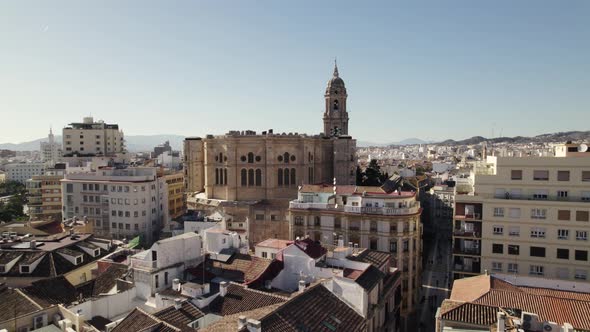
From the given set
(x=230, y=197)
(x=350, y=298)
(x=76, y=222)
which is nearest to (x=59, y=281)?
(x=350, y=298)

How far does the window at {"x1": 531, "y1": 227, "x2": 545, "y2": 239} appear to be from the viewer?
117 ft

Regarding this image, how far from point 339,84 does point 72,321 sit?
6599 cm

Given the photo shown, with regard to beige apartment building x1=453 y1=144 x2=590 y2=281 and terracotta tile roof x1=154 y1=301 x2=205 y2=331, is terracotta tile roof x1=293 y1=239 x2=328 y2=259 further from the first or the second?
beige apartment building x1=453 y1=144 x2=590 y2=281

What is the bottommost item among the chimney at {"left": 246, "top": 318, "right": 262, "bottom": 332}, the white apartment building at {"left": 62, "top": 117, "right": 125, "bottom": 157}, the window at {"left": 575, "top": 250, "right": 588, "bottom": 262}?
the window at {"left": 575, "top": 250, "right": 588, "bottom": 262}

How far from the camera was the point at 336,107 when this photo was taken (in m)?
83.7

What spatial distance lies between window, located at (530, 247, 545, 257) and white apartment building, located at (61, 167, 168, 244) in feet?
145

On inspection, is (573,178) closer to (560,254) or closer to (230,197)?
(560,254)

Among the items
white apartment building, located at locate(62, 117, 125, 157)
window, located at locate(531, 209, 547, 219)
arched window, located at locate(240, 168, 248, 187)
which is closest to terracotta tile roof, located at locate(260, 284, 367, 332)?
window, located at locate(531, 209, 547, 219)

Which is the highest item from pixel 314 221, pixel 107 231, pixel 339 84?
pixel 339 84

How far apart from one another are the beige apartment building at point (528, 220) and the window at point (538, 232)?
0.07 m

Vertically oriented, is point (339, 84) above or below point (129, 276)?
above

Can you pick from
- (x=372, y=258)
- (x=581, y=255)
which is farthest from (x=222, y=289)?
(x=581, y=255)

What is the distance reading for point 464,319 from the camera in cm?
2183

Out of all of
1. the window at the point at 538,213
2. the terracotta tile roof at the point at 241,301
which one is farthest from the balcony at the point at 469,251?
the terracotta tile roof at the point at 241,301
